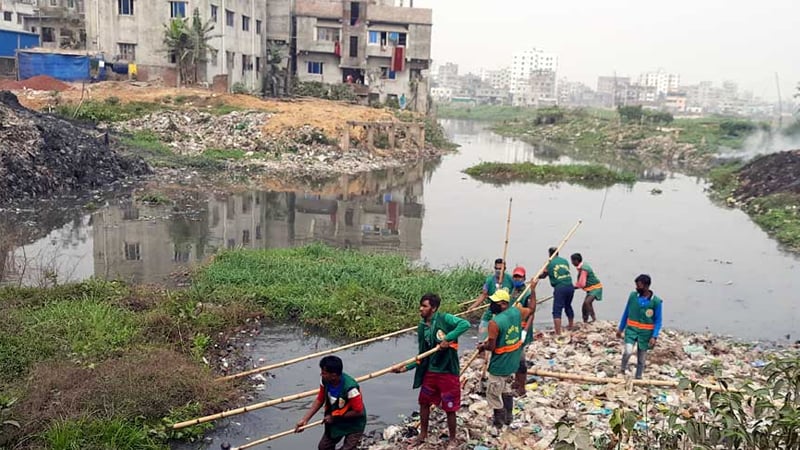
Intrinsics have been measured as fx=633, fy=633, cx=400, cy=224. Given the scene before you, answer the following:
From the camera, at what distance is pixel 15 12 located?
4984cm

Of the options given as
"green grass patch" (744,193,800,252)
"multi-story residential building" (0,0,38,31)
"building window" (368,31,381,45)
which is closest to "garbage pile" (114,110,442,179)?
"green grass patch" (744,193,800,252)

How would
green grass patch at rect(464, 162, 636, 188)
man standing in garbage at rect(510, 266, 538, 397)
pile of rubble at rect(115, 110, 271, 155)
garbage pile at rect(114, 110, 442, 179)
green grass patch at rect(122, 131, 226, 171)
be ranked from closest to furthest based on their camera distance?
man standing in garbage at rect(510, 266, 538, 397), green grass patch at rect(122, 131, 226, 171), garbage pile at rect(114, 110, 442, 179), pile of rubble at rect(115, 110, 271, 155), green grass patch at rect(464, 162, 636, 188)

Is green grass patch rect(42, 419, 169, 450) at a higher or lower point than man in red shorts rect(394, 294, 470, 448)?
lower

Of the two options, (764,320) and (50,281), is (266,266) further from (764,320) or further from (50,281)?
(764,320)

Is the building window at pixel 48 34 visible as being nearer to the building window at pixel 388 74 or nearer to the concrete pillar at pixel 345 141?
the building window at pixel 388 74

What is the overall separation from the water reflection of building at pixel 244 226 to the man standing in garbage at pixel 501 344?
7649 millimetres

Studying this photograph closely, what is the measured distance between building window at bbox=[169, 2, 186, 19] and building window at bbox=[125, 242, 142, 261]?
26235mm

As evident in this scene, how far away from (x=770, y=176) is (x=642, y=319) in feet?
78.3

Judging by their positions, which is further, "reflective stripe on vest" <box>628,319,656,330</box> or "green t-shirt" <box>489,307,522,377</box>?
"reflective stripe on vest" <box>628,319,656,330</box>

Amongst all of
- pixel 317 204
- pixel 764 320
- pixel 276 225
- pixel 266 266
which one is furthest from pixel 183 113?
pixel 764 320

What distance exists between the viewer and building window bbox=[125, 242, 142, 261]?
525 inches

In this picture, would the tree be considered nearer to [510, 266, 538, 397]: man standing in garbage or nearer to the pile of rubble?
the pile of rubble

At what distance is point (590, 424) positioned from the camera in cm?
668

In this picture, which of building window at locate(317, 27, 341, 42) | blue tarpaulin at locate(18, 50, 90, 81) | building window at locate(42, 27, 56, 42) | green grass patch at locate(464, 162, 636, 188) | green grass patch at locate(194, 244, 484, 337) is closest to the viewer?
green grass patch at locate(194, 244, 484, 337)
